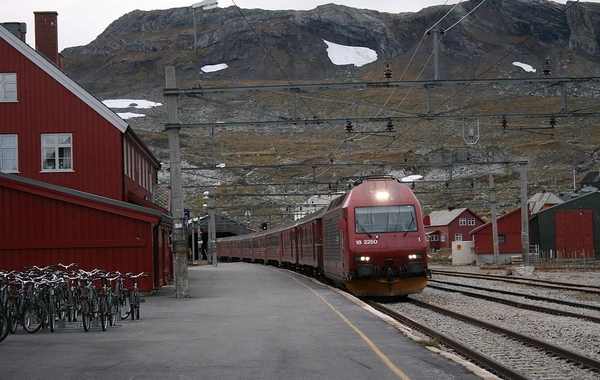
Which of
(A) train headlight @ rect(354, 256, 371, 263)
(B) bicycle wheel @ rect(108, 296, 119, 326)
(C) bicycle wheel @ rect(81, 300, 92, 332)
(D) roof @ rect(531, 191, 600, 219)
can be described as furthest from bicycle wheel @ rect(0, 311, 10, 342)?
(D) roof @ rect(531, 191, 600, 219)

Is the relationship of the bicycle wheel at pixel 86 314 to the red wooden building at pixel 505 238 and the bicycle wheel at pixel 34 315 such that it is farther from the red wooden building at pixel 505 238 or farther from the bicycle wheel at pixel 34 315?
the red wooden building at pixel 505 238

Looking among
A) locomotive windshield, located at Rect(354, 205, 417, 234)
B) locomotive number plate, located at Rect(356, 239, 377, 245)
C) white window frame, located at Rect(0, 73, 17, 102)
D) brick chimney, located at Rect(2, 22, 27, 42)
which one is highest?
brick chimney, located at Rect(2, 22, 27, 42)

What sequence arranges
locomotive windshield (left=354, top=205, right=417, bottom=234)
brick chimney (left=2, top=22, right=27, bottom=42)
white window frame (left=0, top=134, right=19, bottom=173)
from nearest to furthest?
locomotive windshield (left=354, top=205, right=417, bottom=234) → white window frame (left=0, top=134, right=19, bottom=173) → brick chimney (left=2, top=22, right=27, bottom=42)

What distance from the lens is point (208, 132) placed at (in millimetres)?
186000

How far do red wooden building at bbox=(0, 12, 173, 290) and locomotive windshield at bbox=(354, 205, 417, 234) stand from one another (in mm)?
6681

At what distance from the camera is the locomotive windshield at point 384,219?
23.7 metres

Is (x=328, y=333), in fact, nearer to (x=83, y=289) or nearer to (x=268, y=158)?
(x=83, y=289)

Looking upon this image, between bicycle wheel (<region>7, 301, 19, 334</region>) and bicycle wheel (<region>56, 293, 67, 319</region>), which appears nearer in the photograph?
bicycle wheel (<region>7, 301, 19, 334</region>)

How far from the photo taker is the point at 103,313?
15.5m

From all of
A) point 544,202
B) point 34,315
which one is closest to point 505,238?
point 544,202

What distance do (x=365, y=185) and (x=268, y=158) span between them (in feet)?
440

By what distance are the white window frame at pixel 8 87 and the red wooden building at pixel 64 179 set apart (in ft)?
0.12

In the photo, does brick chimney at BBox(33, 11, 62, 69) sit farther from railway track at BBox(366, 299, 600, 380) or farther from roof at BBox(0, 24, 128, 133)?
railway track at BBox(366, 299, 600, 380)

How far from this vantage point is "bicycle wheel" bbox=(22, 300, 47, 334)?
1521cm
